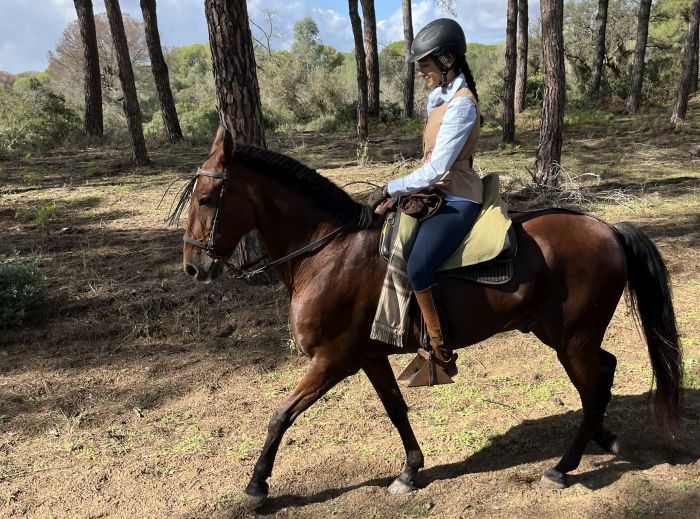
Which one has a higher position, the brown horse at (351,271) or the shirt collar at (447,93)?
the shirt collar at (447,93)

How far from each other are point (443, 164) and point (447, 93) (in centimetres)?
42

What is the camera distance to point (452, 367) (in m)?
3.03

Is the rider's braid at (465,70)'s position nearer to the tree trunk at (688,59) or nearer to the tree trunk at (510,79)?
the tree trunk at (510,79)

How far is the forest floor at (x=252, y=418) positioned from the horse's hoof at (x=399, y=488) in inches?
2.4

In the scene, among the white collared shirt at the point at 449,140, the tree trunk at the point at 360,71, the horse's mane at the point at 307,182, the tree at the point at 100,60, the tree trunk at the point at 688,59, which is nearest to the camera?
the white collared shirt at the point at 449,140

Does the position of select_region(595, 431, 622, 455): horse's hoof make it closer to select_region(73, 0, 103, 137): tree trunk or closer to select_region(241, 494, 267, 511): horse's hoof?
select_region(241, 494, 267, 511): horse's hoof

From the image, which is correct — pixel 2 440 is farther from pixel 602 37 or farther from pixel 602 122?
pixel 602 37

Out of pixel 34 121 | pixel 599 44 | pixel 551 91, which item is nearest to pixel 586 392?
pixel 551 91

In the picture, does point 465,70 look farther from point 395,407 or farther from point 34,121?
point 34,121

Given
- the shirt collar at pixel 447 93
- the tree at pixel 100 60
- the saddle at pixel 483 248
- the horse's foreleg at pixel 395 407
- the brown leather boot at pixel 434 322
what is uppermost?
the tree at pixel 100 60

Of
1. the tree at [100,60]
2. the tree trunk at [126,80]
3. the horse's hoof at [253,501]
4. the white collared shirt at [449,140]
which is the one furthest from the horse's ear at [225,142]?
the tree at [100,60]

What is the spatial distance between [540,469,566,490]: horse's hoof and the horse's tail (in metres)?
0.73

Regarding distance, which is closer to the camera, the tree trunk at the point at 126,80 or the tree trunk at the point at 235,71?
the tree trunk at the point at 235,71

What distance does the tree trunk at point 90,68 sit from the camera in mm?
16312
